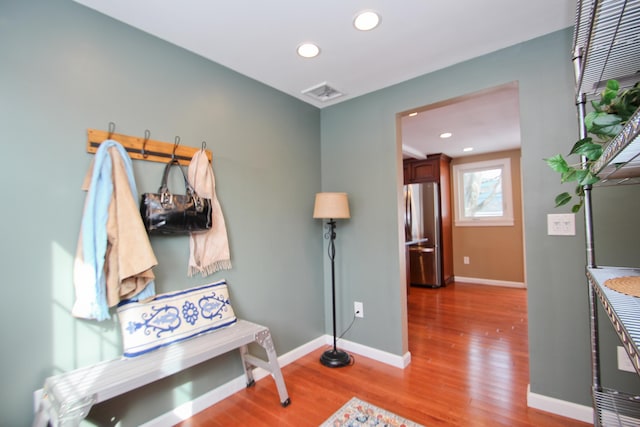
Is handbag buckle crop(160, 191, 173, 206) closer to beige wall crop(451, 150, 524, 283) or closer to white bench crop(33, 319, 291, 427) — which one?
white bench crop(33, 319, 291, 427)

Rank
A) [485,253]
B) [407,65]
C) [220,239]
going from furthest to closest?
1. [485,253]
2. [407,65]
3. [220,239]

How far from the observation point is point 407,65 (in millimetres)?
2275

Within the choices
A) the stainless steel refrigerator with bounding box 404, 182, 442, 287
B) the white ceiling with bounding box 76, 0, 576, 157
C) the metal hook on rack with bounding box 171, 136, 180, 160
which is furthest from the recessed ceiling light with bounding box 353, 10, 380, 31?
the stainless steel refrigerator with bounding box 404, 182, 442, 287

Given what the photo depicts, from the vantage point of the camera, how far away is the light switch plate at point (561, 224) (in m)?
1.82

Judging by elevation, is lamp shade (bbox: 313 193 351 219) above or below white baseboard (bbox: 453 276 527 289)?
above

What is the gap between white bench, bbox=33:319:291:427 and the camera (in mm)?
1215

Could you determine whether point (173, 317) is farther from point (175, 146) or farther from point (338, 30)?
point (338, 30)

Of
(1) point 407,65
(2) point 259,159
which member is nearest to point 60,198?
(2) point 259,159

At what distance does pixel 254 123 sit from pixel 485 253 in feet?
16.0

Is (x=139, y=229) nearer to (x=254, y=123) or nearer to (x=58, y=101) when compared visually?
(x=58, y=101)

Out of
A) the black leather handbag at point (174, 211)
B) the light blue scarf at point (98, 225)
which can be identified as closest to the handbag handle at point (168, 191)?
the black leather handbag at point (174, 211)

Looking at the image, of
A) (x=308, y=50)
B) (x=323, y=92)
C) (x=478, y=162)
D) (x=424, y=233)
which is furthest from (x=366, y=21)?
(x=478, y=162)

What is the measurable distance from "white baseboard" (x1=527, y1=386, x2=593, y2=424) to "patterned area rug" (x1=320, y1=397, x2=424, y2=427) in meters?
0.80

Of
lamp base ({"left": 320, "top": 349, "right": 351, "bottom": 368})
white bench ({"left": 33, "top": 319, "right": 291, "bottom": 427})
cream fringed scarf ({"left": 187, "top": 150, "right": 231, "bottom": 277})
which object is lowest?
lamp base ({"left": 320, "top": 349, "right": 351, "bottom": 368})
